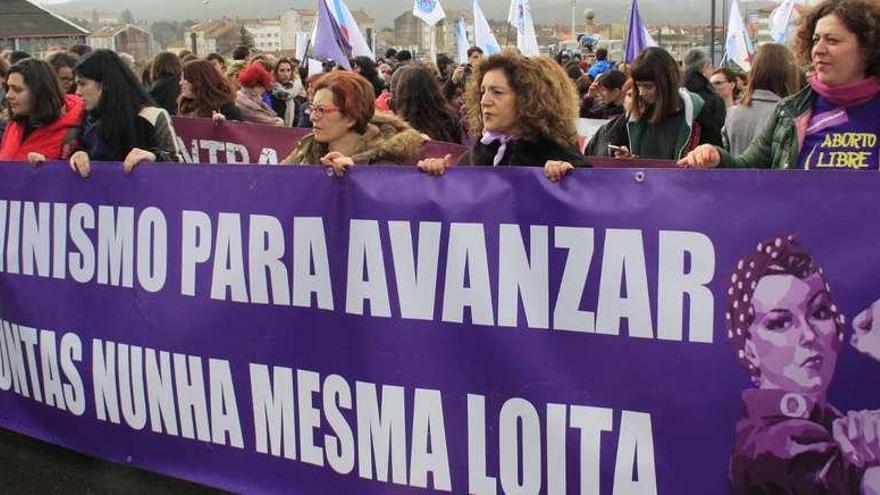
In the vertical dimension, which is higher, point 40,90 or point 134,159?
point 40,90

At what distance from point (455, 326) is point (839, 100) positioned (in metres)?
1.37

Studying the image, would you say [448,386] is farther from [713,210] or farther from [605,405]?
[713,210]

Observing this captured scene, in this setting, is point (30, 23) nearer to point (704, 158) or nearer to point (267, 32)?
point (704, 158)

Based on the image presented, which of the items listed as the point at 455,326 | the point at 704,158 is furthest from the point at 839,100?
the point at 455,326

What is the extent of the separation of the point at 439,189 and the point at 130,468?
1.99m

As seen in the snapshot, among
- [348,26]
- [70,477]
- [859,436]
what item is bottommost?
[70,477]

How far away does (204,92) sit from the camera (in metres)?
7.29

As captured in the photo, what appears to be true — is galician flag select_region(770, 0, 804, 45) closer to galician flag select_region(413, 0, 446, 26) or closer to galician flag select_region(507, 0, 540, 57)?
galician flag select_region(507, 0, 540, 57)

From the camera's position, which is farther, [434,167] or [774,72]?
[774,72]

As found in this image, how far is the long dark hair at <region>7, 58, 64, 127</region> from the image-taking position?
16.1 feet

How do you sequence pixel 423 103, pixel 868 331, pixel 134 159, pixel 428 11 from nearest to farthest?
pixel 868 331
pixel 134 159
pixel 423 103
pixel 428 11

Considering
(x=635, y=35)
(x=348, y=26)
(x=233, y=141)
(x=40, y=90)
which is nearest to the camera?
(x=40, y=90)

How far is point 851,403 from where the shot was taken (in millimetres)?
2527

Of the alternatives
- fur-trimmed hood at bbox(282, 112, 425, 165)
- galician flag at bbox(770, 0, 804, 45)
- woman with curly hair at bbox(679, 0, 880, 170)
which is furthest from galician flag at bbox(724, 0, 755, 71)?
woman with curly hair at bbox(679, 0, 880, 170)
